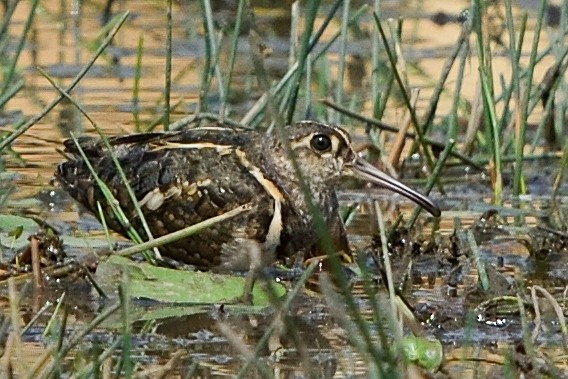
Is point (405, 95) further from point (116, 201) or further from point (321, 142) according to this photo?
point (116, 201)

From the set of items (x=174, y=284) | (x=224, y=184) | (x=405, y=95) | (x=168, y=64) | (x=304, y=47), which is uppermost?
(x=304, y=47)

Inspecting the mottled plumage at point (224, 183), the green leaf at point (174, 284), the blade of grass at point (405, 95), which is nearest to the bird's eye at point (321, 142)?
the mottled plumage at point (224, 183)

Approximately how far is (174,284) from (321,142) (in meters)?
0.92

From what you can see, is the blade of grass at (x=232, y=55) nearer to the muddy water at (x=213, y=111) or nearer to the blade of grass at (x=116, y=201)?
the muddy water at (x=213, y=111)

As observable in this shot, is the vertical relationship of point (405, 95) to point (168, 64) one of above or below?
below

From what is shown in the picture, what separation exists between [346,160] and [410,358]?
1924 mm

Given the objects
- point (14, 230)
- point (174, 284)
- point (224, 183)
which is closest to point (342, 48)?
point (224, 183)

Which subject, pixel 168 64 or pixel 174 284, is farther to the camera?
pixel 168 64

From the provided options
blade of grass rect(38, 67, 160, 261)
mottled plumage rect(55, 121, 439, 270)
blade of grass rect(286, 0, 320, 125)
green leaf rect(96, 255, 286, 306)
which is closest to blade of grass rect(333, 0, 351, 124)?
blade of grass rect(286, 0, 320, 125)

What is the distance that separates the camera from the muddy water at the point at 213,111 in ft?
13.7

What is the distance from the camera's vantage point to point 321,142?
5.34 m

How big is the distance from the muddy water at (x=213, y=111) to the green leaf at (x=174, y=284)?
0.05 m

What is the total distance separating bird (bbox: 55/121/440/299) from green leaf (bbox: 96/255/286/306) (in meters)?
0.25

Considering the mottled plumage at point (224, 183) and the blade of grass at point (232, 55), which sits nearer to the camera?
the mottled plumage at point (224, 183)
